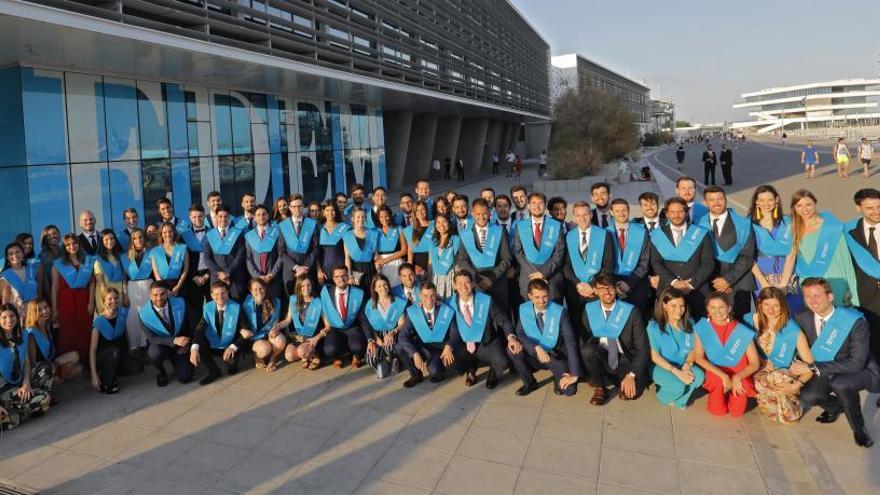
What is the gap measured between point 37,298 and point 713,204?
6.68 meters

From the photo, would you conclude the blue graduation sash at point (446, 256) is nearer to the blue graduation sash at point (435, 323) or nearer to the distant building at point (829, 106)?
the blue graduation sash at point (435, 323)

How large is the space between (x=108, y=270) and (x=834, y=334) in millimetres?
6873

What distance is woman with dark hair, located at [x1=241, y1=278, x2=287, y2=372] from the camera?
20.1 feet

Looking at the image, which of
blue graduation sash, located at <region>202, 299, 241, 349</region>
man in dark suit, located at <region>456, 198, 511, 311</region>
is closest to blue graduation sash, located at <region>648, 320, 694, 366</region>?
man in dark suit, located at <region>456, 198, 511, 311</region>

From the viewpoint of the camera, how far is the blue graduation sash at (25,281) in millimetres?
5750

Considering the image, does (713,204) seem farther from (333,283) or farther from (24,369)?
(24,369)

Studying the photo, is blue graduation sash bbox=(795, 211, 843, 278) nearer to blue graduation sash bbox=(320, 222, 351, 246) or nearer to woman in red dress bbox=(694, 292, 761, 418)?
woman in red dress bbox=(694, 292, 761, 418)

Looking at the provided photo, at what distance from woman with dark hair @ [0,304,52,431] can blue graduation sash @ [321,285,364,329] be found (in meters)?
2.62

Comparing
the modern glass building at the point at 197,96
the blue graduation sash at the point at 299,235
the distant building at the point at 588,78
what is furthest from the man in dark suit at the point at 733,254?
the distant building at the point at 588,78

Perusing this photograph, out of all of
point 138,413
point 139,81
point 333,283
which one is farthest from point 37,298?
point 139,81

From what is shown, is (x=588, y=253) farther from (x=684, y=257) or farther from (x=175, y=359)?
(x=175, y=359)

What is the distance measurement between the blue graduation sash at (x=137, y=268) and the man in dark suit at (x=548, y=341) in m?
4.15

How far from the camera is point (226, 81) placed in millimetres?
15133

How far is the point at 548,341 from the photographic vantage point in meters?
5.45
